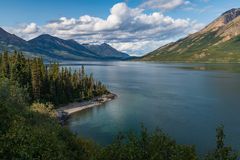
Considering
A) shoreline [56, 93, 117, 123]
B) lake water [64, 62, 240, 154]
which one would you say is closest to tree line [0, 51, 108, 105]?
shoreline [56, 93, 117, 123]

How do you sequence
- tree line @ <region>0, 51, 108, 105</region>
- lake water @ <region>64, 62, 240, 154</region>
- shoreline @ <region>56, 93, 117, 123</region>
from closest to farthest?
lake water @ <region>64, 62, 240, 154</region> → shoreline @ <region>56, 93, 117, 123</region> → tree line @ <region>0, 51, 108, 105</region>

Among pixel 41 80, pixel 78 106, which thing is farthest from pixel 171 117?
pixel 41 80

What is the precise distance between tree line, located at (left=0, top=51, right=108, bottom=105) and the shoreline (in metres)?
5.02

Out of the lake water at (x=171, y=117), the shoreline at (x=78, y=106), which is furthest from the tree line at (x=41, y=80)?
the lake water at (x=171, y=117)

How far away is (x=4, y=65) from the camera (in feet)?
472

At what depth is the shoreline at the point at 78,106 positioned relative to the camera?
406 feet

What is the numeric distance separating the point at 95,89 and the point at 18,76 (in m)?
55.4

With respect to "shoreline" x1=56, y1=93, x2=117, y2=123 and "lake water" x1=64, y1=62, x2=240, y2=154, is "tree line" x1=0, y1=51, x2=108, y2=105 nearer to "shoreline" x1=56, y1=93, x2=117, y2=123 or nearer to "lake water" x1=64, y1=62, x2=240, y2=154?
"shoreline" x1=56, y1=93, x2=117, y2=123

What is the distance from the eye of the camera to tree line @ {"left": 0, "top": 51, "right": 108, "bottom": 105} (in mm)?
139125

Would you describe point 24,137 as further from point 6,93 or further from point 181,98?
point 181,98

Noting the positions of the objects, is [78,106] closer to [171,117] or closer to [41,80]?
[41,80]

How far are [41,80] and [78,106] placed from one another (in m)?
→ 23.1

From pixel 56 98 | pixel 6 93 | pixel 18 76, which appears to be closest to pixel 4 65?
pixel 18 76

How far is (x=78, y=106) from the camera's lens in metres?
148
